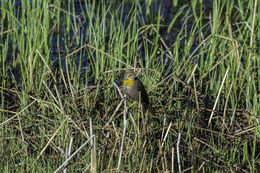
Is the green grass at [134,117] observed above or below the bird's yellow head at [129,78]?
below

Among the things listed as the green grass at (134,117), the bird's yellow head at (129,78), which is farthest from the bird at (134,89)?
the green grass at (134,117)

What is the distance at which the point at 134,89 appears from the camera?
4.45 m

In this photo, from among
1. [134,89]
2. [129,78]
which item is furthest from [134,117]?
[129,78]

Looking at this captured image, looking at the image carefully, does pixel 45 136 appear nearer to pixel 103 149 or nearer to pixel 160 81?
pixel 103 149

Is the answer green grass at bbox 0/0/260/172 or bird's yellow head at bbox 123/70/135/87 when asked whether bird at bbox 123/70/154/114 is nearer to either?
bird's yellow head at bbox 123/70/135/87

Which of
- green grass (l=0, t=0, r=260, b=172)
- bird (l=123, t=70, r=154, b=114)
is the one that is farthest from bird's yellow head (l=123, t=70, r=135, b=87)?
green grass (l=0, t=0, r=260, b=172)

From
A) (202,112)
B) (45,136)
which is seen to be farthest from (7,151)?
(202,112)

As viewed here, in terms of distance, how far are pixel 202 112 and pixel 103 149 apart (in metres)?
1.37

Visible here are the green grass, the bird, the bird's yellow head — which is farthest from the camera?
the bird's yellow head

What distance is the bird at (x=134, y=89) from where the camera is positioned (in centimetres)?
445

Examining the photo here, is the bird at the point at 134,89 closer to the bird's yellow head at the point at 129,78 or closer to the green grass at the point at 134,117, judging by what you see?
the bird's yellow head at the point at 129,78

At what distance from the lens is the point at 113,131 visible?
4.28 metres

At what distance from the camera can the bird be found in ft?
14.6

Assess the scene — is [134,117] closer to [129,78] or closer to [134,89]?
[134,89]
